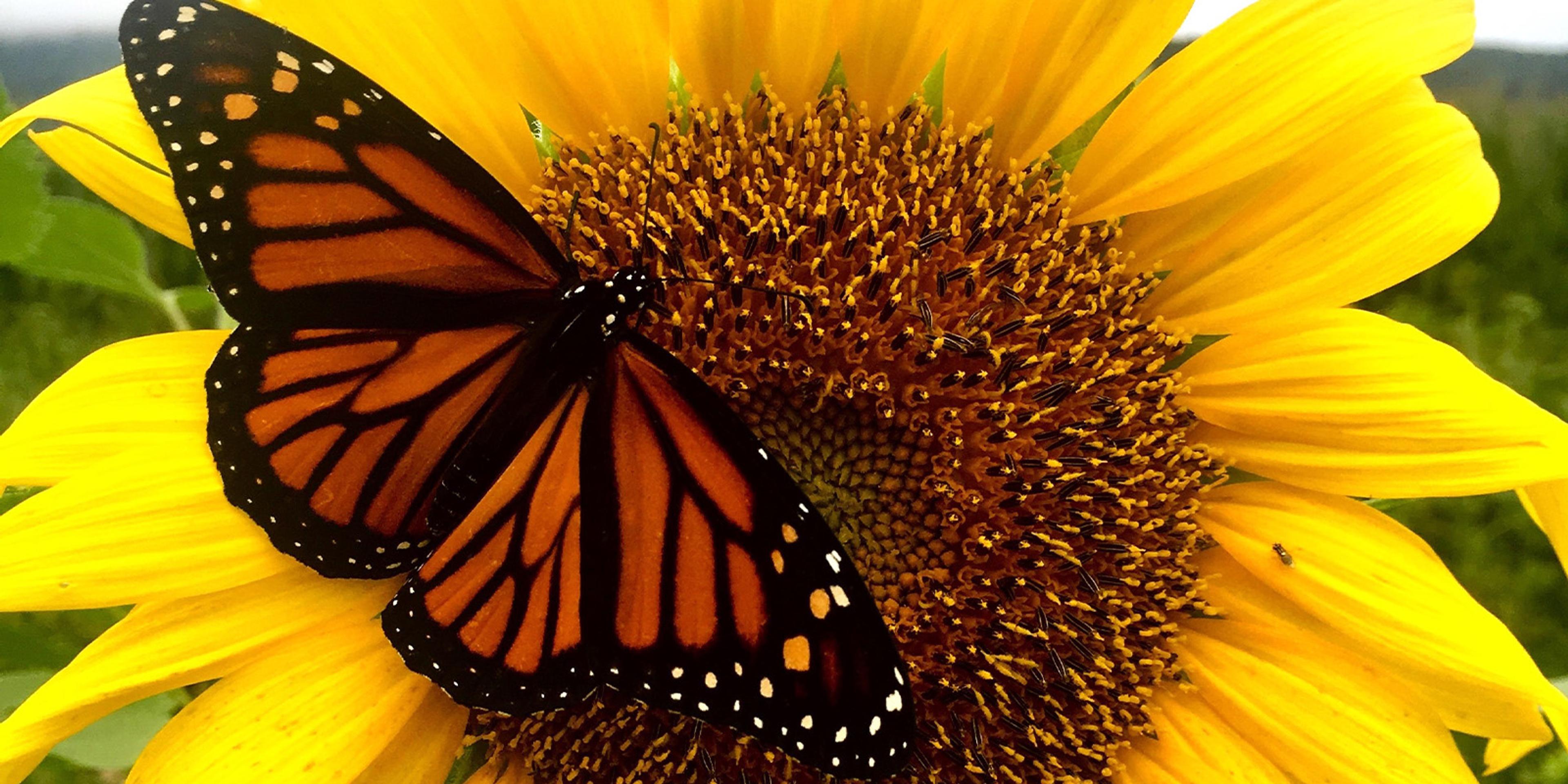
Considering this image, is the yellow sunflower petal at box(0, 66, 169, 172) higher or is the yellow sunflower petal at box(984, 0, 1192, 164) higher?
the yellow sunflower petal at box(984, 0, 1192, 164)

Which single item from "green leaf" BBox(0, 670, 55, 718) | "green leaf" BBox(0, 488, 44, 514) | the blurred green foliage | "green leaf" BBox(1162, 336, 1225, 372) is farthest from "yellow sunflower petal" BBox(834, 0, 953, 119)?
the blurred green foliage

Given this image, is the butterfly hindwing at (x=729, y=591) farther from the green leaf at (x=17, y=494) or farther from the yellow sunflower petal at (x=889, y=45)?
the green leaf at (x=17, y=494)

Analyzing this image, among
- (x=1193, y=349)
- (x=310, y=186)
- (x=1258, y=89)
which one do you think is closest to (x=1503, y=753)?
(x=1193, y=349)

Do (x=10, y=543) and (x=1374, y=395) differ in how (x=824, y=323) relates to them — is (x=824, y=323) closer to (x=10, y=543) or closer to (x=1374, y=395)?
(x=1374, y=395)

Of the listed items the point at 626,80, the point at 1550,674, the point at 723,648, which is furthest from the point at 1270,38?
the point at 1550,674

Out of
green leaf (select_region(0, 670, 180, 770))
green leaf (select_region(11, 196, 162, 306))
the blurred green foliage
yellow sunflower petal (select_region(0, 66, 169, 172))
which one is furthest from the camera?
the blurred green foliage

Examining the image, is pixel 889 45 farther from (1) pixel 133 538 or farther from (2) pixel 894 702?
(1) pixel 133 538

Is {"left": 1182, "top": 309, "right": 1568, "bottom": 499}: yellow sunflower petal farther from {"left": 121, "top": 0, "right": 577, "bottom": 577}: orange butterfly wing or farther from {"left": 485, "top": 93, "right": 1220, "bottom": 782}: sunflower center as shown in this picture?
{"left": 121, "top": 0, "right": 577, "bottom": 577}: orange butterfly wing
